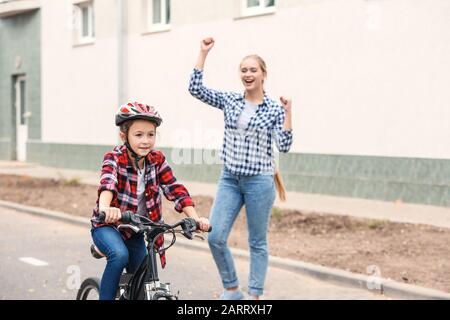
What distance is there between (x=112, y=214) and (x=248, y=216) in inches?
94.2

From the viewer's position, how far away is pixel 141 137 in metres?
3.93

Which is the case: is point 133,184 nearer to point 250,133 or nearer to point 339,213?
point 250,133

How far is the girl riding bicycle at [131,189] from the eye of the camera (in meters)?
3.92

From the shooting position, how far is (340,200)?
12438 mm

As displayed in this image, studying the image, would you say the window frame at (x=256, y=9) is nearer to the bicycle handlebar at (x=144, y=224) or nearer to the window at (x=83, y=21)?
the window at (x=83, y=21)

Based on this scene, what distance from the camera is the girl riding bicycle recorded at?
12.8 feet

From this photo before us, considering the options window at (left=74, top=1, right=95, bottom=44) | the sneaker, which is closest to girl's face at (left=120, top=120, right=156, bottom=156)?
the sneaker

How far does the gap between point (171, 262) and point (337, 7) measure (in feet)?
21.4

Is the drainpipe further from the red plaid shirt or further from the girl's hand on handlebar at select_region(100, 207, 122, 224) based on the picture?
the girl's hand on handlebar at select_region(100, 207, 122, 224)

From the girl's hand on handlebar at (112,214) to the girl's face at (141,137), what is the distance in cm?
35

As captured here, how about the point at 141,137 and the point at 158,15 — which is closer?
the point at 141,137

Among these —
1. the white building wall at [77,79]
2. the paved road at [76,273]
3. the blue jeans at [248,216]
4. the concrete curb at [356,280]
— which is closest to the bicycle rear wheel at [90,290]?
the blue jeans at [248,216]

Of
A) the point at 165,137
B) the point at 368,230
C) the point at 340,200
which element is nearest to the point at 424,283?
the point at 368,230

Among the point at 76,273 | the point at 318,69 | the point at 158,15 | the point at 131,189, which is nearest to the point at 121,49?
the point at 158,15
